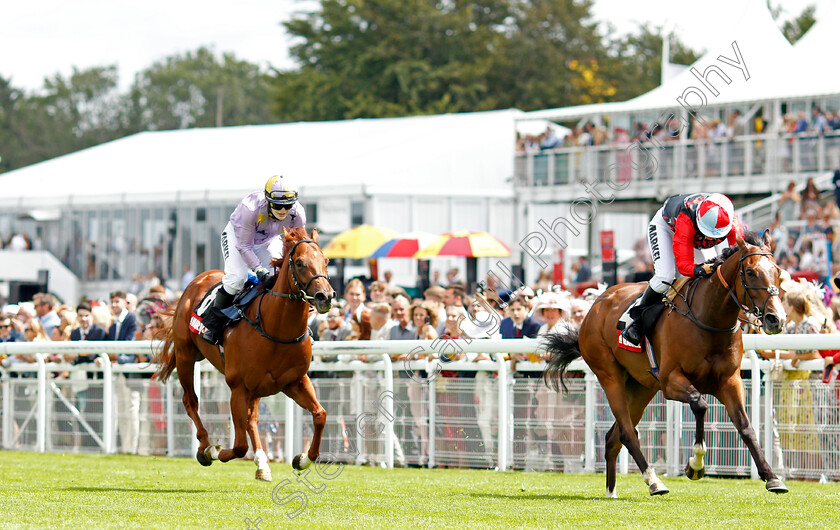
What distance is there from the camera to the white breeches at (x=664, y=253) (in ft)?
25.5

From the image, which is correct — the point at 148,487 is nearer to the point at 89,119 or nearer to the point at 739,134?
the point at 739,134

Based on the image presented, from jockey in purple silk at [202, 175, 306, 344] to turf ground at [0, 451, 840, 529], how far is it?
1229mm

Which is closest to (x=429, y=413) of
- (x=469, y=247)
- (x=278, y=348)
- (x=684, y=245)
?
(x=278, y=348)

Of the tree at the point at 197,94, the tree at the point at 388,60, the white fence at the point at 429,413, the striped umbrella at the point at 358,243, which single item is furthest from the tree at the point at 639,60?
the white fence at the point at 429,413

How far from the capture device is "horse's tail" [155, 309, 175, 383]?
9578 millimetres

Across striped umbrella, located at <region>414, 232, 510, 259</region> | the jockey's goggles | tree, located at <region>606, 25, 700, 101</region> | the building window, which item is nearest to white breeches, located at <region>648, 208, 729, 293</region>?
the jockey's goggles

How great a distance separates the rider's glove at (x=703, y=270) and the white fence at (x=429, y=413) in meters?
1.56

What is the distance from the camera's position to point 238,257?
8.41 meters

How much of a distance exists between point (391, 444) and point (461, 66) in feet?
105

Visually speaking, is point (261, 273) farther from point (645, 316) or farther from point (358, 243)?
point (358, 243)

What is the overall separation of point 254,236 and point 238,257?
178 mm

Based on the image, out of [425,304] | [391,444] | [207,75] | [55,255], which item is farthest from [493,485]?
[207,75]

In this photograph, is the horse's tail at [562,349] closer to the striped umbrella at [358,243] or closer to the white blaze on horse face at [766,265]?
the white blaze on horse face at [766,265]

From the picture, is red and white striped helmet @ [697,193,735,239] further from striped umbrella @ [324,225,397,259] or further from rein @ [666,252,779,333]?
striped umbrella @ [324,225,397,259]
